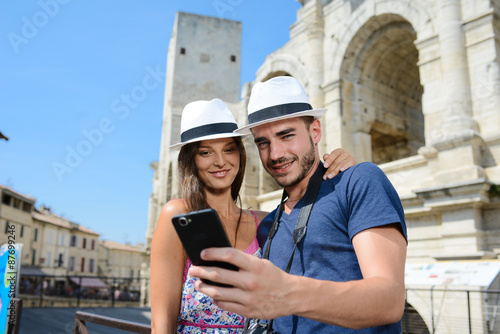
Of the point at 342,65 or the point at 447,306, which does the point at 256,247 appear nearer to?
the point at 447,306

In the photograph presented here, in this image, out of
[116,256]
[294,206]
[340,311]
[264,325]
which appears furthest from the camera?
[116,256]

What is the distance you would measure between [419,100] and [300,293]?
14.4m

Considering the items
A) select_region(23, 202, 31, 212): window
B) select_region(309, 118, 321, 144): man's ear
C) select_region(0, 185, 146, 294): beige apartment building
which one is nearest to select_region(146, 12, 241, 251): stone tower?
select_region(0, 185, 146, 294): beige apartment building

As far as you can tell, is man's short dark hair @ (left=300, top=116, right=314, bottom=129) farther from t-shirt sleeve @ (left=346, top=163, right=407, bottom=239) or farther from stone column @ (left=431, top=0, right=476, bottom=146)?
stone column @ (left=431, top=0, right=476, bottom=146)

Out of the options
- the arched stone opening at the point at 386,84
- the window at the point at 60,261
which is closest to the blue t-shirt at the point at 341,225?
the arched stone opening at the point at 386,84

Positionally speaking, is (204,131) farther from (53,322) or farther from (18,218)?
Result: (18,218)

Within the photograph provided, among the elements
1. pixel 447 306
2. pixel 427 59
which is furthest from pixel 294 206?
pixel 427 59

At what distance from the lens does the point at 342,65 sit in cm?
1164

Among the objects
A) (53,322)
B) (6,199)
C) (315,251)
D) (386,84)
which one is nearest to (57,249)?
(6,199)

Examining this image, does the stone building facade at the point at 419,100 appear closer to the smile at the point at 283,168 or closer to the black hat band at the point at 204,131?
the black hat band at the point at 204,131

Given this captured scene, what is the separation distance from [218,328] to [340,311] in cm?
130

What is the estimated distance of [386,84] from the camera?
1260 centimetres

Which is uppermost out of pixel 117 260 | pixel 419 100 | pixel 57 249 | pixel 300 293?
pixel 419 100

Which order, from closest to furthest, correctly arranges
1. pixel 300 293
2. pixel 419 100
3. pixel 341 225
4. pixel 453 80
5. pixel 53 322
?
pixel 300 293
pixel 341 225
pixel 453 80
pixel 53 322
pixel 419 100
